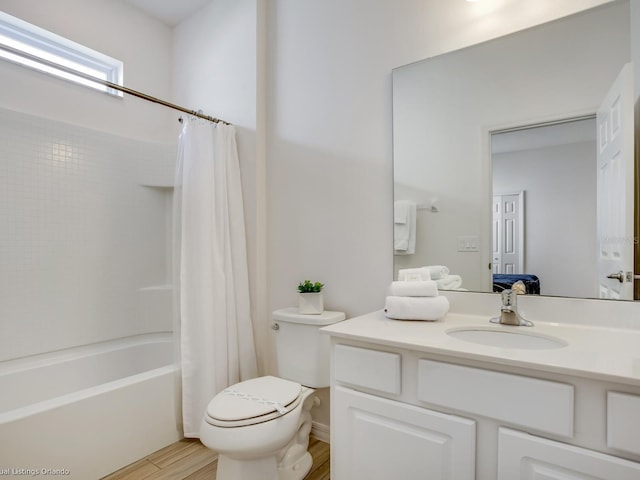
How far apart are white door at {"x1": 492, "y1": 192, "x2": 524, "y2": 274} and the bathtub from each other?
1752 mm

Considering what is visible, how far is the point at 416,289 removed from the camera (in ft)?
4.53

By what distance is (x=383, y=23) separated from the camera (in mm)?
1711

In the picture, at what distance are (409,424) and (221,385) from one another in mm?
1219

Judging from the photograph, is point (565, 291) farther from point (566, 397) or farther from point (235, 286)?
point (235, 286)

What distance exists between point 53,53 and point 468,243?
286 cm

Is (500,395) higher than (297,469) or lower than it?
higher

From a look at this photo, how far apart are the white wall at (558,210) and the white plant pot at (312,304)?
3.09 ft

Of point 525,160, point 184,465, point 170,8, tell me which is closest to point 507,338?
point 525,160

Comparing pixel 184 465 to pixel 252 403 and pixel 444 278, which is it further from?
pixel 444 278

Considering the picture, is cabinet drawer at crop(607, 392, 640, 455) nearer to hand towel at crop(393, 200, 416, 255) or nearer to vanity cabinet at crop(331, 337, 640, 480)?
vanity cabinet at crop(331, 337, 640, 480)

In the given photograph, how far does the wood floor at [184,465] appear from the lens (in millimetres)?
1616

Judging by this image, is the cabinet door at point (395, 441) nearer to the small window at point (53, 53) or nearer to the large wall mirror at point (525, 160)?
the large wall mirror at point (525, 160)

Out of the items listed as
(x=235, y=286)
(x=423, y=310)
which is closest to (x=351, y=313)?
(x=423, y=310)

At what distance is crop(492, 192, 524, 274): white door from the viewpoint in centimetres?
140
